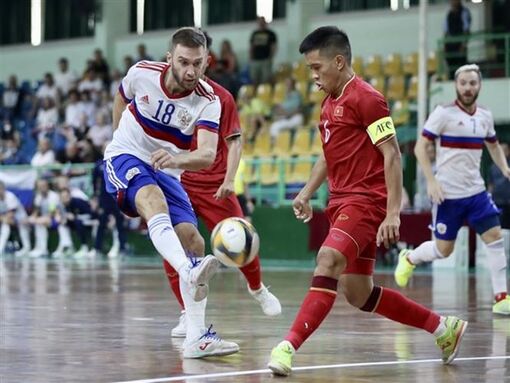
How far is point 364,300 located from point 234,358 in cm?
102

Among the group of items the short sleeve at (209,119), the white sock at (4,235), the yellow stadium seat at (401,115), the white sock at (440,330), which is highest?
the short sleeve at (209,119)

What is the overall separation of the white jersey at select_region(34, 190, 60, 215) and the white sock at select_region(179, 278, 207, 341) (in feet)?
72.0

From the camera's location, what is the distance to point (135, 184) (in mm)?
10102

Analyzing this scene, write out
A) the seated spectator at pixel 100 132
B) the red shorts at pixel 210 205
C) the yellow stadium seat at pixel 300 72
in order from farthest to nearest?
the yellow stadium seat at pixel 300 72 < the seated spectator at pixel 100 132 < the red shorts at pixel 210 205

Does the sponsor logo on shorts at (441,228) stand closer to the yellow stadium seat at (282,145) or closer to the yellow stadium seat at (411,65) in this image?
the yellow stadium seat at (282,145)

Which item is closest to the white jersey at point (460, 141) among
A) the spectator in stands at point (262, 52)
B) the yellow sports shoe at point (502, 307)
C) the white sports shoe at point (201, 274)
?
the yellow sports shoe at point (502, 307)

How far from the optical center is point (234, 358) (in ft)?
31.9

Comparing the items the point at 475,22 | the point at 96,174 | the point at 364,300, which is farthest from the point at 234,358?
the point at 475,22

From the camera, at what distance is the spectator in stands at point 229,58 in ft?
114

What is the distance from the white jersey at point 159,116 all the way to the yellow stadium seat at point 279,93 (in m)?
23.2

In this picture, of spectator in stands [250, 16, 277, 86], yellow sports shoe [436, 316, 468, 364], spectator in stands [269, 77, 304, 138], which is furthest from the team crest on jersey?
spectator in stands [250, 16, 277, 86]

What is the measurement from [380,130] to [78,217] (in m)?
22.4

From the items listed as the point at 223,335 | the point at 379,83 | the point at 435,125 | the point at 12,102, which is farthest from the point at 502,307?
the point at 12,102

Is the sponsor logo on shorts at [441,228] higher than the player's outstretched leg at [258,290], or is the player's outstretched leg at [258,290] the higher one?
the sponsor logo on shorts at [441,228]
